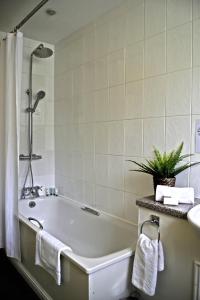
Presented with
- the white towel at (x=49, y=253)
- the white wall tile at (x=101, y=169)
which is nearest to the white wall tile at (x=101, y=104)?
the white wall tile at (x=101, y=169)

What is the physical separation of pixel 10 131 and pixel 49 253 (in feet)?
3.60

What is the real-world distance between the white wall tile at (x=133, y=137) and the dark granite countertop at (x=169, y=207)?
53cm

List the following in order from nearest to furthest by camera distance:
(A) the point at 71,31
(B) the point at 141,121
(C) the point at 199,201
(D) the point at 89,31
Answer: (C) the point at 199,201 → (B) the point at 141,121 → (D) the point at 89,31 → (A) the point at 71,31

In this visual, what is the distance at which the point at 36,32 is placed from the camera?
2496 mm

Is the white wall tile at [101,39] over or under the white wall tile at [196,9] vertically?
over

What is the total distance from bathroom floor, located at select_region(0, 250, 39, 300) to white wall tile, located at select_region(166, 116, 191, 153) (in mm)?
1528

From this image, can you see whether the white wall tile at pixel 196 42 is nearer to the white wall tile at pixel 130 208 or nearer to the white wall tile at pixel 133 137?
the white wall tile at pixel 133 137

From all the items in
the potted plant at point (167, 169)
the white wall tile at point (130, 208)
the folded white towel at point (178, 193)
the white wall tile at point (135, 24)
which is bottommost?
the white wall tile at point (130, 208)

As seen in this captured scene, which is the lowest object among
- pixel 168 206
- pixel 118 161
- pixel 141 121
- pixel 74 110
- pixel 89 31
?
pixel 168 206

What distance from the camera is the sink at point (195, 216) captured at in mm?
975

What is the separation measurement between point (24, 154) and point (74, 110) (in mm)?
782

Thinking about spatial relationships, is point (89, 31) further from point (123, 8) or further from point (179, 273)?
point (179, 273)

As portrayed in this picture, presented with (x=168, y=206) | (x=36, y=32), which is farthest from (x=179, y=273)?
(x=36, y=32)

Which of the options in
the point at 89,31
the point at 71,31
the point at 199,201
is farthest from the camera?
the point at 71,31
